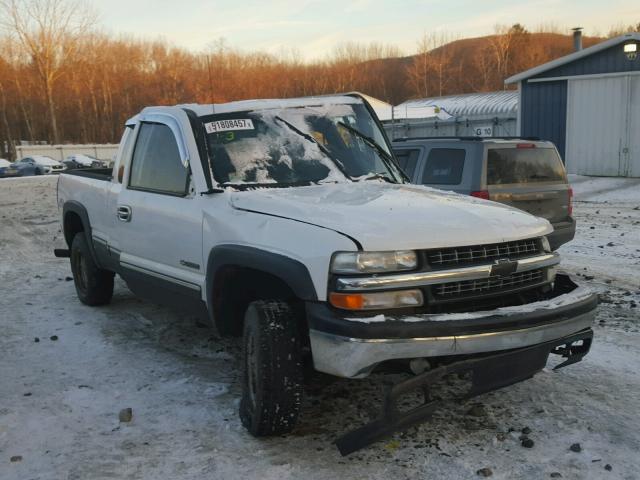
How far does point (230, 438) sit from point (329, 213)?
4.50ft

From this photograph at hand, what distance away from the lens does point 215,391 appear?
4.21 m

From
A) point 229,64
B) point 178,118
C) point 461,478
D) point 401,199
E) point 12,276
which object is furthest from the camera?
point 229,64

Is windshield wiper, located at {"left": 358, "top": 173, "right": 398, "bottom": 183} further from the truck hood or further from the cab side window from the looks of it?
the cab side window

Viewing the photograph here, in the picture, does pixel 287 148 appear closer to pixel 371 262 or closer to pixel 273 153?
pixel 273 153

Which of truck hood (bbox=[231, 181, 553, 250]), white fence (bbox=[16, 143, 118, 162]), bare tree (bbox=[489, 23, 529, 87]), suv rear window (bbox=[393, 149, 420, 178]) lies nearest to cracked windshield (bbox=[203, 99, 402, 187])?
truck hood (bbox=[231, 181, 553, 250])

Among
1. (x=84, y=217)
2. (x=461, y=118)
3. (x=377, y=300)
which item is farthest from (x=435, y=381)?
(x=461, y=118)

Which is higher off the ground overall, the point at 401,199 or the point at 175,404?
the point at 401,199

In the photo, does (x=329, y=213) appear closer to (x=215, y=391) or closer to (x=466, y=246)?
(x=466, y=246)

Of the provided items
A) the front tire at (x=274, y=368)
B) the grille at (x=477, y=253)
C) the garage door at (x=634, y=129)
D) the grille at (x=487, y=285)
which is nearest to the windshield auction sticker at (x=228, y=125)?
the front tire at (x=274, y=368)

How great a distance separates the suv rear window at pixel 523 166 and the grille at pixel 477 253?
147 inches

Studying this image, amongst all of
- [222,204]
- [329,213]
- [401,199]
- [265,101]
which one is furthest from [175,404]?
[265,101]

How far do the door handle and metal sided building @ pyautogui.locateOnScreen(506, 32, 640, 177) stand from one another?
1883 cm

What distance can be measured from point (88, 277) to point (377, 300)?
159 inches

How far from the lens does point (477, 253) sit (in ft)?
10.9
